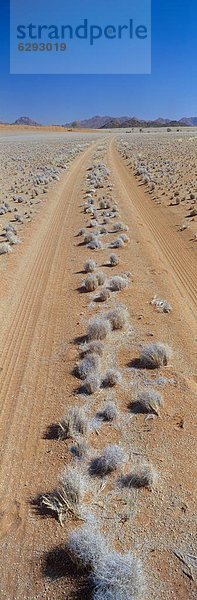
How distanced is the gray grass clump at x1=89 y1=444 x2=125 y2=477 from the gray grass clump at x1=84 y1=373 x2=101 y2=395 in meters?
1.55

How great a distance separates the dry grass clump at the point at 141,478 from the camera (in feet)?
18.9

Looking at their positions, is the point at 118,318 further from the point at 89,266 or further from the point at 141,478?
the point at 141,478

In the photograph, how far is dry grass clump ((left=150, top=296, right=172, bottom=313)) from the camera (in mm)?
10734

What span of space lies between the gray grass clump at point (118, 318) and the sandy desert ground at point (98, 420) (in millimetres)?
24

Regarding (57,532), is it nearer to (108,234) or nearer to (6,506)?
(6,506)

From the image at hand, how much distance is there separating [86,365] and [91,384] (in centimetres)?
64

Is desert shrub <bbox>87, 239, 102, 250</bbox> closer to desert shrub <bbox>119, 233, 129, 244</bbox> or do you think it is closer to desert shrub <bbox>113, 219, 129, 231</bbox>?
desert shrub <bbox>119, 233, 129, 244</bbox>

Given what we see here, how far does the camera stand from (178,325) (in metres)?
9.98

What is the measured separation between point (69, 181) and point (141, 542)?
101 feet

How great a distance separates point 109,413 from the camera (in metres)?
7.04

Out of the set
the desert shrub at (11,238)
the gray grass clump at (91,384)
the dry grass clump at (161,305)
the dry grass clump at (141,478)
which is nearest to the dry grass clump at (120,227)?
the desert shrub at (11,238)

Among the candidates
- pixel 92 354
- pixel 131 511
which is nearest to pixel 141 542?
pixel 131 511

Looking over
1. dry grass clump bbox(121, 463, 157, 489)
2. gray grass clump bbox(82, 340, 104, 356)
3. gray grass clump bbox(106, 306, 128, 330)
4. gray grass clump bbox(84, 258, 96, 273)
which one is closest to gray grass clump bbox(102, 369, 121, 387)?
gray grass clump bbox(82, 340, 104, 356)

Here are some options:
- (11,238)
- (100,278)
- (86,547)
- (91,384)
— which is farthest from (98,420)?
(11,238)
